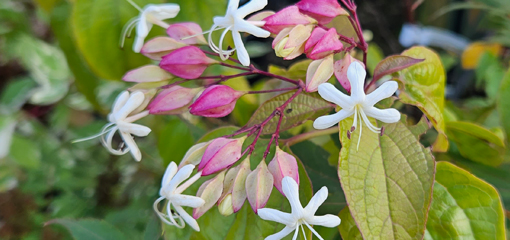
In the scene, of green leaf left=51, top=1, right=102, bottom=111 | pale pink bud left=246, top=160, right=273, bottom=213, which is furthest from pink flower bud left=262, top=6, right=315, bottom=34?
green leaf left=51, top=1, right=102, bottom=111

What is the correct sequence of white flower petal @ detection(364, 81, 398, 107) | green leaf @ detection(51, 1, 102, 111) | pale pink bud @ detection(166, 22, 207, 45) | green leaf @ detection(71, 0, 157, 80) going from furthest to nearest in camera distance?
green leaf @ detection(51, 1, 102, 111)
green leaf @ detection(71, 0, 157, 80)
pale pink bud @ detection(166, 22, 207, 45)
white flower petal @ detection(364, 81, 398, 107)

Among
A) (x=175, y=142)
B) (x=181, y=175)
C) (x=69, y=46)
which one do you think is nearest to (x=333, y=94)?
(x=181, y=175)

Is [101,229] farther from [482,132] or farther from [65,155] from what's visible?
[65,155]

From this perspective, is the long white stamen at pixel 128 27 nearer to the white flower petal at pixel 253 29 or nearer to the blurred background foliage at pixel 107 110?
the blurred background foliage at pixel 107 110

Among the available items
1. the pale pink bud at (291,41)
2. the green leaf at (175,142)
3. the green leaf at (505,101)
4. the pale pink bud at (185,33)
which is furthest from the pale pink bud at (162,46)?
the green leaf at (505,101)

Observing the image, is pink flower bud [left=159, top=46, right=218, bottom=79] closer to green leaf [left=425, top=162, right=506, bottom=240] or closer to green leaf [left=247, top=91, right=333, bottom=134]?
green leaf [left=247, top=91, right=333, bottom=134]

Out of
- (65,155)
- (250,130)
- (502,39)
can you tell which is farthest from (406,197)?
(65,155)

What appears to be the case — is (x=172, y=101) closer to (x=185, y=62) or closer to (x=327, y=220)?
(x=185, y=62)
